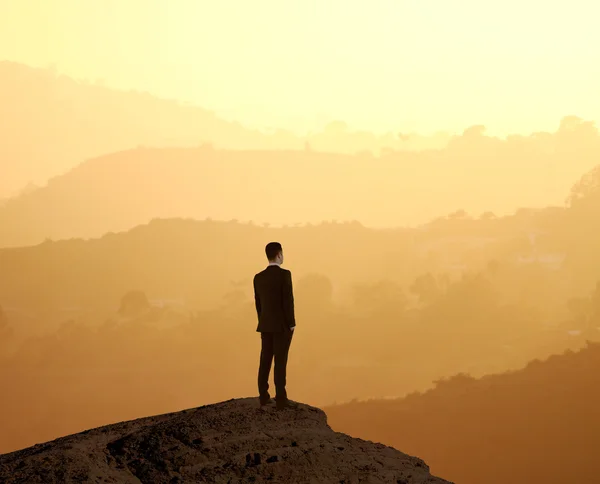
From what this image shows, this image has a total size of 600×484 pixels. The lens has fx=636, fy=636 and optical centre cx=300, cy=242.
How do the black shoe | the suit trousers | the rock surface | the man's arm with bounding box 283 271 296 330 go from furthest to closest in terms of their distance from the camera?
1. the black shoe
2. the suit trousers
3. the man's arm with bounding box 283 271 296 330
4. the rock surface

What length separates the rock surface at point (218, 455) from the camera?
6.75 metres

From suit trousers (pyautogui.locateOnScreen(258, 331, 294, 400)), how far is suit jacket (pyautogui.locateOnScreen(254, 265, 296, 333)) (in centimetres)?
15

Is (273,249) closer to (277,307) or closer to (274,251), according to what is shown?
(274,251)

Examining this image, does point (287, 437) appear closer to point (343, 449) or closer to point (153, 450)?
point (343, 449)

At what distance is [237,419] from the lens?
834 cm

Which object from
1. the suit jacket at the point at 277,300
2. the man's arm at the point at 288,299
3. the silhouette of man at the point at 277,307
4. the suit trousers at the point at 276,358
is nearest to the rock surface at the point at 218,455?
the suit trousers at the point at 276,358

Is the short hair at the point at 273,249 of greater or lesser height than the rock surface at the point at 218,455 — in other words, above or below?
above

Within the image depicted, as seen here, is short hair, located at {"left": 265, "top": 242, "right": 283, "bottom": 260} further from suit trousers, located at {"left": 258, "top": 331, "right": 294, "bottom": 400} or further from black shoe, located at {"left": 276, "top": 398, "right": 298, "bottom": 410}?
black shoe, located at {"left": 276, "top": 398, "right": 298, "bottom": 410}

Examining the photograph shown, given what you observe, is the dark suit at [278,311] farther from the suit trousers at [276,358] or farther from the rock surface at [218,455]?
the rock surface at [218,455]

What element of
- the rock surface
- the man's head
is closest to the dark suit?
the man's head

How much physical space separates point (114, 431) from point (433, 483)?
4.20 metres

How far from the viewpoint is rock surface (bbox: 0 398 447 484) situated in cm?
675

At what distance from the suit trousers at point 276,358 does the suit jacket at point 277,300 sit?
15cm

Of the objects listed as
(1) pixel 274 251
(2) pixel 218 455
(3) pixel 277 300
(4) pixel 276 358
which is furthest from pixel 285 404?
(1) pixel 274 251
